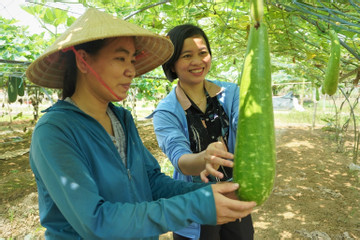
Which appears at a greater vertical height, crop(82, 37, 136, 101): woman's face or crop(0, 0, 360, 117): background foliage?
crop(0, 0, 360, 117): background foliage

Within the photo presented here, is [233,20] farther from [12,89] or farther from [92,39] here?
[12,89]

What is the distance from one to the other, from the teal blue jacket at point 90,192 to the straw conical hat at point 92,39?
0.29 metres

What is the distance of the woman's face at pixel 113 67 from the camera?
1205 mm

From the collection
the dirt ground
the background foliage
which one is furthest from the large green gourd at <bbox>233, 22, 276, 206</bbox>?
the dirt ground

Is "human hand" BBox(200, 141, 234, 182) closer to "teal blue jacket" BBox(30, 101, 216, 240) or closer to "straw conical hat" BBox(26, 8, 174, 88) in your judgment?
"teal blue jacket" BBox(30, 101, 216, 240)

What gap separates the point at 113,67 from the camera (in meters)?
1.21

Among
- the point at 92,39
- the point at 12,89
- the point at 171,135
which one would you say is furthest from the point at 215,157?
the point at 12,89

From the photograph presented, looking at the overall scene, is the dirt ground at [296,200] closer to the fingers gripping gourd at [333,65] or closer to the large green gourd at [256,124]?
the fingers gripping gourd at [333,65]

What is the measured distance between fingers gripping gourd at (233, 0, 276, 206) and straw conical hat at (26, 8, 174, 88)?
538mm

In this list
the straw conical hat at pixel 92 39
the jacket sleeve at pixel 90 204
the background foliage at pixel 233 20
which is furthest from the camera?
the background foliage at pixel 233 20

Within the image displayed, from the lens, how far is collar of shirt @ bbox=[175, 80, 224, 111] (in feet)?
6.13

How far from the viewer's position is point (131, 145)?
1364 mm

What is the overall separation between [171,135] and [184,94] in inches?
14.3

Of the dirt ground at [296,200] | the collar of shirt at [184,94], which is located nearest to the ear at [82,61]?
the collar of shirt at [184,94]
